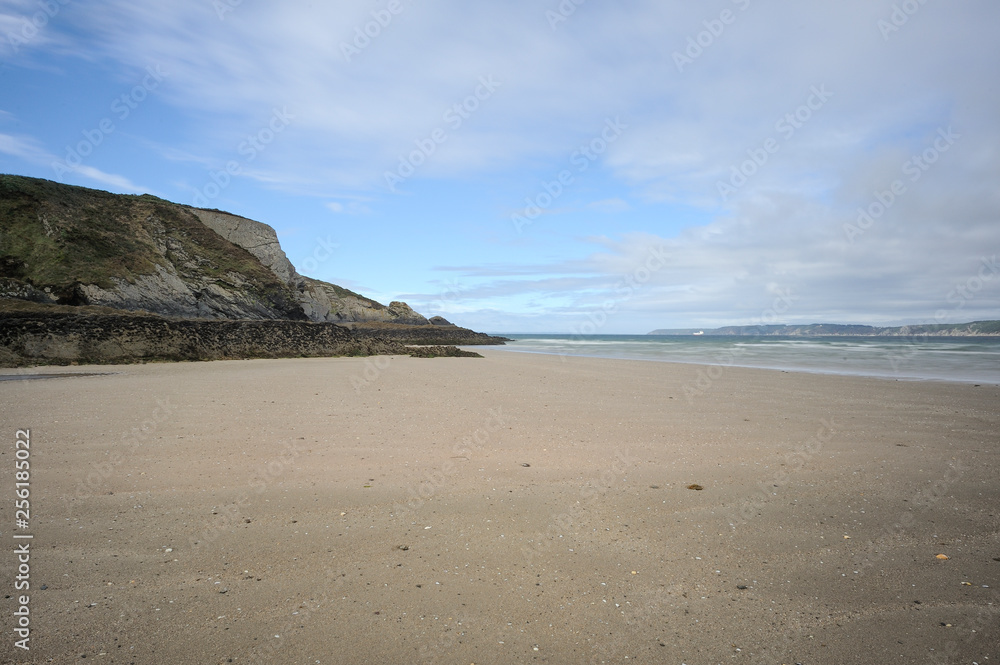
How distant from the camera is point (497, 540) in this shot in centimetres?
303

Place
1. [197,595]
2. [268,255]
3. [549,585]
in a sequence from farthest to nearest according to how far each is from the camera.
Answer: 1. [268,255]
2. [549,585]
3. [197,595]

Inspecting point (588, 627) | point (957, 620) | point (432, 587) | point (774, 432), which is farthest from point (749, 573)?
point (774, 432)

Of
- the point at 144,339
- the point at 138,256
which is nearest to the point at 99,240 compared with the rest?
the point at 138,256

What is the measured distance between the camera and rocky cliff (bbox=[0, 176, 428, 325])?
17562 mm

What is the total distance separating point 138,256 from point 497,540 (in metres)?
24.0

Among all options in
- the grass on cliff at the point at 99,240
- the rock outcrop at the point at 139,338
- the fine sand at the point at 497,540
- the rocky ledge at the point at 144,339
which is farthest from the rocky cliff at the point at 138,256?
the fine sand at the point at 497,540

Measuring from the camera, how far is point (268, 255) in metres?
28.9

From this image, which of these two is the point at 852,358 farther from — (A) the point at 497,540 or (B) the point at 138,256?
(B) the point at 138,256

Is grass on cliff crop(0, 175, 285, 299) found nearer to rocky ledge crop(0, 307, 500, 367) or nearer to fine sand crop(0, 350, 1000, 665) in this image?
rocky ledge crop(0, 307, 500, 367)

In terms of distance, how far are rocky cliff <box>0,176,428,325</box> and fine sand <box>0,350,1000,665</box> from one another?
50.2ft

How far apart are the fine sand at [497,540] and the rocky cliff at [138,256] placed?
50.2 ft

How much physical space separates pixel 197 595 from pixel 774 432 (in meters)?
6.28

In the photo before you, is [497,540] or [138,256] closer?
[497,540]

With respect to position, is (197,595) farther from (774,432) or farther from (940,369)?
(940,369)
